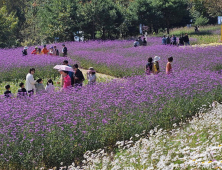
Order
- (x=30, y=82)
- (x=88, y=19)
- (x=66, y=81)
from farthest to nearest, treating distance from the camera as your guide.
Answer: (x=88, y=19)
(x=30, y=82)
(x=66, y=81)

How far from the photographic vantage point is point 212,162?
3.51 m

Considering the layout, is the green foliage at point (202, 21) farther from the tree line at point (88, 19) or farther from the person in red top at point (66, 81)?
the person in red top at point (66, 81)

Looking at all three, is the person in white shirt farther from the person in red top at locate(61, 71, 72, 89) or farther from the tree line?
the tree line

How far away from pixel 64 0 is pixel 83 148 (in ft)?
116

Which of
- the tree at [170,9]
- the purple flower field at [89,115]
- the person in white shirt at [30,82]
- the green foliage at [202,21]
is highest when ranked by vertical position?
the tree at [170,9]

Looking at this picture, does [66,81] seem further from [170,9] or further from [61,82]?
[170,9]

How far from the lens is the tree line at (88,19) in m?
39.0

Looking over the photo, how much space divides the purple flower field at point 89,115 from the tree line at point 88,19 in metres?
29.3

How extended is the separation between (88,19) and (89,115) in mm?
33835

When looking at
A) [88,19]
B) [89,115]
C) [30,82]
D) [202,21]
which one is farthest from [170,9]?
[89,115]

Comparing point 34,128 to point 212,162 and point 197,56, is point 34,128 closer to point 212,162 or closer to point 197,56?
point 212,162

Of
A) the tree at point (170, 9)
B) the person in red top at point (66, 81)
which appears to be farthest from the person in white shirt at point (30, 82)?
the tree at point (170, 9)

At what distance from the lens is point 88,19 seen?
40.2 metres

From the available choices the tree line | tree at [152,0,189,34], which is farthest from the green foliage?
tree at [152,0,189,34]
